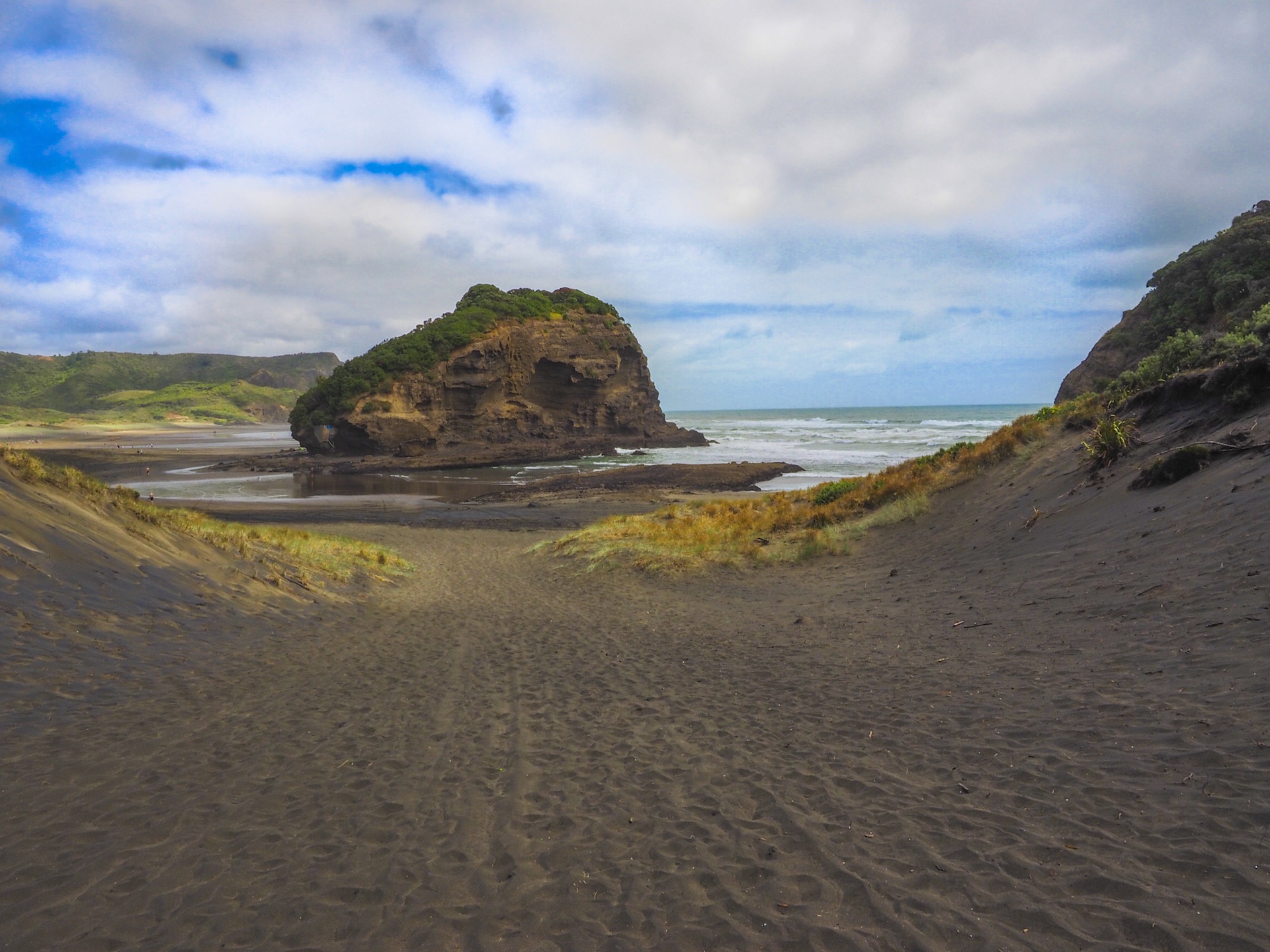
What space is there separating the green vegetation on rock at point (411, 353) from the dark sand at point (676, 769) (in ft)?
175

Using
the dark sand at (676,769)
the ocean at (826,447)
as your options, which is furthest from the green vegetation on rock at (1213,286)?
the ocean at (826,447)

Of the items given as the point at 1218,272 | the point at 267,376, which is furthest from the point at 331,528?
the point at 267,376

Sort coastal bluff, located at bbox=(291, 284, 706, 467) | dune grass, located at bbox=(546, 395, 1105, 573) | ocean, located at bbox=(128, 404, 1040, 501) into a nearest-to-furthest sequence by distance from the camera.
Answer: dune grass, located at bbox=(546, 395, 1105, 573) → ocean, located at bbox=(128, 404, 1040, 501) → coastal bluff, located at bbox=(291, 284, 706, 467)

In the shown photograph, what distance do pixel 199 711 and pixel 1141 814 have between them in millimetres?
7462

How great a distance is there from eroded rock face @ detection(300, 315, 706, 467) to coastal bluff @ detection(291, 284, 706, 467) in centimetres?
10

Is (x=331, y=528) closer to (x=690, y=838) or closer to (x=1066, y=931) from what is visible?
(x=690, y=838)

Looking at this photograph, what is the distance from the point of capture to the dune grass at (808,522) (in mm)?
15891

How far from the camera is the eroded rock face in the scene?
58.7 m

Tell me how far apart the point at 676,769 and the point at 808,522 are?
13.9 meters

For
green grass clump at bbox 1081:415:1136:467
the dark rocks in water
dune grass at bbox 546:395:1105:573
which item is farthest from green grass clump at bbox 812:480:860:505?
the dark rocks in water

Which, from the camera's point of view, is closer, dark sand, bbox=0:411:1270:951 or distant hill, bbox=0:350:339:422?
dark sand, bbox=0:411:1270:951

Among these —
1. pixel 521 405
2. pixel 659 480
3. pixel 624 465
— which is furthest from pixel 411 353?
pixel 659 480

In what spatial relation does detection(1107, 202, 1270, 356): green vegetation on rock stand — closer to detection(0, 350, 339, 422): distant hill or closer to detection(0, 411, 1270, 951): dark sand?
detection(0, 411, 1270, 951): dark sand

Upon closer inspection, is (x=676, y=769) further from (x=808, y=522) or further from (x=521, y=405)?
(x=521, y=405)
